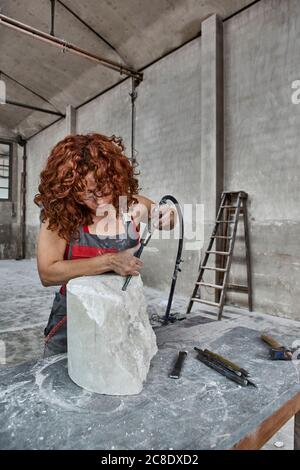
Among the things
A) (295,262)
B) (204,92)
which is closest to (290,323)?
(295,262)

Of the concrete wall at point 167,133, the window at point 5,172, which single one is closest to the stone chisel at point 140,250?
the concrete wall at point 167,133

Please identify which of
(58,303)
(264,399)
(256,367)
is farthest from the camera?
(58,303)

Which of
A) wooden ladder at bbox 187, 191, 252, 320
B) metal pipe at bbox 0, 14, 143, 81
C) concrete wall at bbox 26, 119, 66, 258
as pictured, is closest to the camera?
wooden ladder at bbox 187, 191, 252, 320

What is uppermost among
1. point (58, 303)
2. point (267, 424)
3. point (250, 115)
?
point (250, 115)

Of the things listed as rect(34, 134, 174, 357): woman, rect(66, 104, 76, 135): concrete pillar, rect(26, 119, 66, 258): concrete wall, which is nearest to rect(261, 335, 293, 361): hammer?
rect(34, 134, 174, 357): woman

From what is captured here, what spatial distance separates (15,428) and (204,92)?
412cm

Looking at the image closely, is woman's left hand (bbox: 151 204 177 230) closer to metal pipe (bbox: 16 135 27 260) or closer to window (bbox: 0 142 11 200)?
metal pipe (bbox: 16 135 27 260)

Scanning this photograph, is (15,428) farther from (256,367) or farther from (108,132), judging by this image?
(108,132)

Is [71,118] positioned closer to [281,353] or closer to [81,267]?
[81,267]

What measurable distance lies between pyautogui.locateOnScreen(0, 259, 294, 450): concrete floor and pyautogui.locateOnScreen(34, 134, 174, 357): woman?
725mm

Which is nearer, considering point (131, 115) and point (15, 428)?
point (15, 428)

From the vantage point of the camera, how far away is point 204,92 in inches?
158

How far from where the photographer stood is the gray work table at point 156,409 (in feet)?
2.27

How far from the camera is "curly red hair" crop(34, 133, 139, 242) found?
3.43ft
